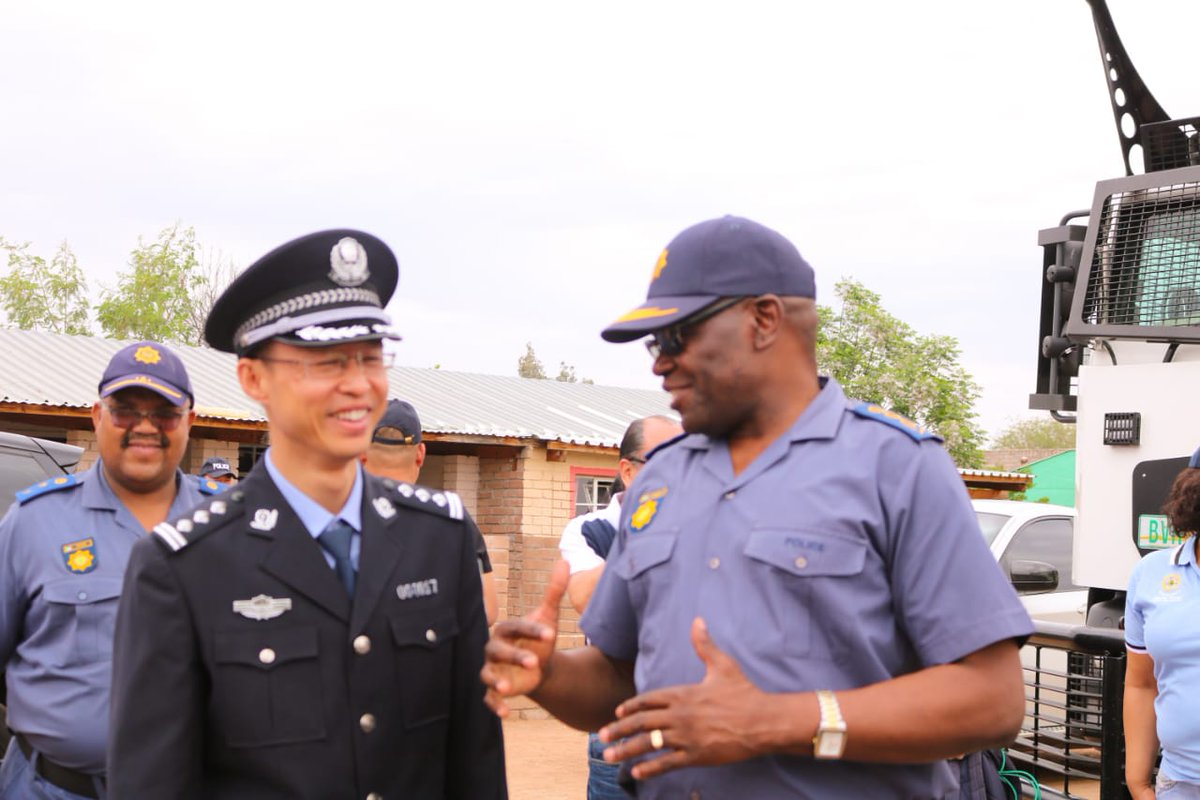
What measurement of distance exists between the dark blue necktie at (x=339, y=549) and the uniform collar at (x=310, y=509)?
0.04ft

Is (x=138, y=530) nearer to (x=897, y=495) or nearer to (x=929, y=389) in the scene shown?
(x=897, y=495)

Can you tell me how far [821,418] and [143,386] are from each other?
230cm

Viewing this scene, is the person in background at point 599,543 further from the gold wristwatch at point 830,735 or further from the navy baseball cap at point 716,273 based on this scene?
the gold wristwatch at point 830,735

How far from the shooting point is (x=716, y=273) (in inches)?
100

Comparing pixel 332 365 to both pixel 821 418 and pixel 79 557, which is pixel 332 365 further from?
pixel 79 557

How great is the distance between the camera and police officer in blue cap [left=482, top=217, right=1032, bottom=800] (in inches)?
90.5

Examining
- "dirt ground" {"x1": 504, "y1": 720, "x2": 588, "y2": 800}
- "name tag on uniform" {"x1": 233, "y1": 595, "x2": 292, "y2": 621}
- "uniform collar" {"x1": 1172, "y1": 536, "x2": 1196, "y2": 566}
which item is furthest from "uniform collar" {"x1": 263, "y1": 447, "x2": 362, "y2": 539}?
"dirt ground" {"x1": 504, "y1": 720, "x2": 588, "y2": 800}

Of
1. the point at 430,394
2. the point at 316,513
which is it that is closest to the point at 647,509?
the point at 316,513

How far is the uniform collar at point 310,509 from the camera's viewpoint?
102 inches

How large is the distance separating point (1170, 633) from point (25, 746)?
3.47 meters

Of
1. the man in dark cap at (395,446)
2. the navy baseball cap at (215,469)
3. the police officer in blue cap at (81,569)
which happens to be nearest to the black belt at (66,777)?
the police officer in blue cap at (81,569)

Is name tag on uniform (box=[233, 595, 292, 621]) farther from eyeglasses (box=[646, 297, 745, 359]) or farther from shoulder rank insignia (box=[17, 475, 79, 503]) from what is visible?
shoulder rank insignia (box=[17, 475, 79, 503])

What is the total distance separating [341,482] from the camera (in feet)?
8.55

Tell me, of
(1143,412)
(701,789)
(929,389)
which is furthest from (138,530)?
(929,389)
